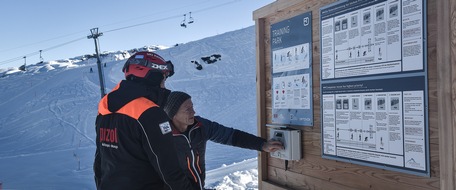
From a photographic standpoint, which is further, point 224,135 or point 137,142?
point 224,135

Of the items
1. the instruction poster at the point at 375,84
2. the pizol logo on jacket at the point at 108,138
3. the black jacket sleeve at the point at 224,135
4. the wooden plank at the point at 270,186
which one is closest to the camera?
the instruction poster at the point at 375,84

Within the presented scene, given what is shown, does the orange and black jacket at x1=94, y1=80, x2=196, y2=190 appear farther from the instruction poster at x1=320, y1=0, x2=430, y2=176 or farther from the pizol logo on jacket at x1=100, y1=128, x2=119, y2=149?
the instruction poster at x1=320, y1=0, x2=430, y2=176

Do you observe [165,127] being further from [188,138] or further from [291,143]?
[291,143]

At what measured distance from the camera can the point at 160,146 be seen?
2.65m

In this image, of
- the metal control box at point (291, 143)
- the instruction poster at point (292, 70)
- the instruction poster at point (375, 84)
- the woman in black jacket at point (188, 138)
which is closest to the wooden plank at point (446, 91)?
the instruction poster at point (375, 84)

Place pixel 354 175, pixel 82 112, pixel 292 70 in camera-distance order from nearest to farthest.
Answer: pixel 354 175, pixel 292 70, pixel 82 112

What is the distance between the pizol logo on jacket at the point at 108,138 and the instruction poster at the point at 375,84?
1702mm

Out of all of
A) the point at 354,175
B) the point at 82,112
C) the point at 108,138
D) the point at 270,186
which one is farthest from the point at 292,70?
the point at 82,112

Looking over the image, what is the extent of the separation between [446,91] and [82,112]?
2816cm

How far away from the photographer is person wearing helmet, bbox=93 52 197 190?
2643 mm

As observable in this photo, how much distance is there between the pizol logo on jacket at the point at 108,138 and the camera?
2.76 metres

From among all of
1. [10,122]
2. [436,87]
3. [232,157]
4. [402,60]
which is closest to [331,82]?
[402,60]

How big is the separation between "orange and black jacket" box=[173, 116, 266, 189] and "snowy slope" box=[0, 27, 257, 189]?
411 cm

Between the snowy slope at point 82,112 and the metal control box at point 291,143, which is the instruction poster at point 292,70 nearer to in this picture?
the metal control box at point 291,143
